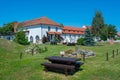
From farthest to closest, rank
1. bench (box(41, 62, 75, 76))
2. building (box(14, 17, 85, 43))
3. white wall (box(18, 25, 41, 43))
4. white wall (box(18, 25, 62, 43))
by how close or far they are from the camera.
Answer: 1. white wall (box(18, 25, 41, 43))
2. building (box(14, 17, 85, 43))
3. white wall (box(18, 25, 62, 43))
4. bench (box(41, 62, 75, 76))

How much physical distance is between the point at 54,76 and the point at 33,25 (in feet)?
136

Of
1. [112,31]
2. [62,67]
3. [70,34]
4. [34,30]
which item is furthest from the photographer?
[112,31]

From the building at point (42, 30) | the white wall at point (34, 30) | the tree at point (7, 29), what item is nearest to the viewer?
the building at point (42, 30)

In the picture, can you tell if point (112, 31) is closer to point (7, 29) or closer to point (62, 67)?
point (7, 29)

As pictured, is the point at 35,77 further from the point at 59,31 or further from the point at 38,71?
the point at 59,31

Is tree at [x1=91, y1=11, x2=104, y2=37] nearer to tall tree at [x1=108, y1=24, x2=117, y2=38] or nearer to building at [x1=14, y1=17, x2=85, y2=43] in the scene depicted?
building at [x1=14, y1=17, x2=85, y2=43]

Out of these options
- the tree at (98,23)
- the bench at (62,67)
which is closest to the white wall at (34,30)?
the tree at (98,23)

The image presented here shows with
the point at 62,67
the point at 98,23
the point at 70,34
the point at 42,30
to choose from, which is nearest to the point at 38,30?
the point at 42,30

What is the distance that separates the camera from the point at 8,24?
68938mm

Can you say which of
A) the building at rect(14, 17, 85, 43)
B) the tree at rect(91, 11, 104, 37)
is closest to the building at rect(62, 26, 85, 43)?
the building at rect(14, 17, 85, 43)

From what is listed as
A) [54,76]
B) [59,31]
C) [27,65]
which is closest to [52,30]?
[59,31]

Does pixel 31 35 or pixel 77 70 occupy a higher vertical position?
pixel 31 35

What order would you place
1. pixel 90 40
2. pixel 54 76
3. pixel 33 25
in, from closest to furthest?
pixel 54 76
pixel 90 40
pixel 33 25

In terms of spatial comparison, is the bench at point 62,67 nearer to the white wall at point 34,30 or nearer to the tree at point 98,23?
the white wall at point 34,30
